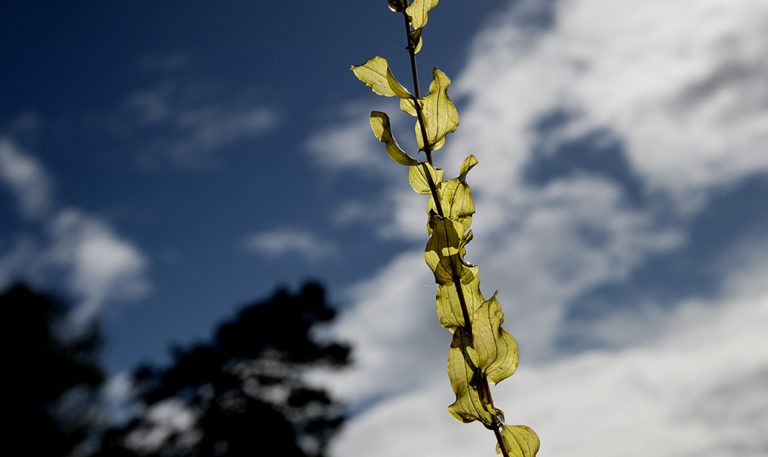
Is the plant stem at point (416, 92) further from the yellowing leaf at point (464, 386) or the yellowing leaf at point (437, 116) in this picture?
the yellowing leaf at point (464, 386)

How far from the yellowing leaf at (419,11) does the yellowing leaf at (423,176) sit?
138mm

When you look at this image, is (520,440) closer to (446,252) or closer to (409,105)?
(446,252)

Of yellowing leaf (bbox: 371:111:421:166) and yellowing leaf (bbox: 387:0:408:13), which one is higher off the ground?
yellowing leaf (bbox: 387:0:408:13)

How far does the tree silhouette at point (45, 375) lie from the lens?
1394 cm

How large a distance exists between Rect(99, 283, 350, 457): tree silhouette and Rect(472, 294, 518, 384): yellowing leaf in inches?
508

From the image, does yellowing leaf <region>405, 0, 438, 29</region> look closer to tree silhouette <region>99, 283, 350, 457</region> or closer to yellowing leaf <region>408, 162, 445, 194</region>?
yellowing leaf <region>408, 162, 445, 194</region>

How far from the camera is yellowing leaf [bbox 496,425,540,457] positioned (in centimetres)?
43

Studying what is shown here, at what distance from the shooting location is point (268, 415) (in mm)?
12727

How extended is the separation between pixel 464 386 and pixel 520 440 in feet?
0.21

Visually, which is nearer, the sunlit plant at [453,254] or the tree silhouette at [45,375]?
the sunlit plant at [453,254]

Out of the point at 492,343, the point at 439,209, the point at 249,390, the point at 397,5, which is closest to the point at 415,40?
the point at 397,5

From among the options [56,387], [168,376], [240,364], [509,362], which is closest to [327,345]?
[240,364]

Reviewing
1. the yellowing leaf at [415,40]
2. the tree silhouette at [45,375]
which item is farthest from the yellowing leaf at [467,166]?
the tree silhouette at [45,375]

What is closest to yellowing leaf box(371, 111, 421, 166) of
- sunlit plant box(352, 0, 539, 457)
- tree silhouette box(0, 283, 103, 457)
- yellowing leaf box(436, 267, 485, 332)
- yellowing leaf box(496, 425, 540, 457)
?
sunlit plant box(352, 0, 539, 457)
